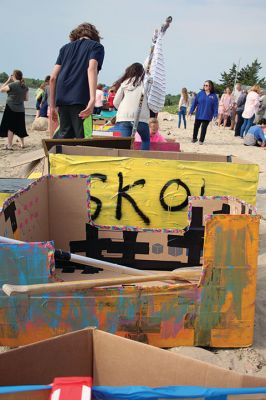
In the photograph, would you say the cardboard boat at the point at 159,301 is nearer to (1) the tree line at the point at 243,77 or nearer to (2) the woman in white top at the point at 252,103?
(2) the woman in white top at the point at 252,103

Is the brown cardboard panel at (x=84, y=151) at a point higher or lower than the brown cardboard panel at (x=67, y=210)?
higher

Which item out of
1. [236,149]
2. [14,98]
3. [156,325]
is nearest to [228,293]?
[156,325]

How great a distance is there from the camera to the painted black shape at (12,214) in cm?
274

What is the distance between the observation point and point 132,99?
555 cm

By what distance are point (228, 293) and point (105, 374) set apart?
3.96 feet

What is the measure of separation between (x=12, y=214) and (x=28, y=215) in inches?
10.4

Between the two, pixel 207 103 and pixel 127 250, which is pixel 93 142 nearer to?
pixel 127 250

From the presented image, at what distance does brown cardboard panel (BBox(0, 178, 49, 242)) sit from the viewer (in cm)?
279

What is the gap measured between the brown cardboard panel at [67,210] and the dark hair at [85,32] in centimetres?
185

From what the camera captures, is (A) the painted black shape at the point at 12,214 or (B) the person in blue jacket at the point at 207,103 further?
(B) the person in blue jacket at the point at 207,103

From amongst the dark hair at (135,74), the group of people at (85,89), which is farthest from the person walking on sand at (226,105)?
the dark hair at (135,74)

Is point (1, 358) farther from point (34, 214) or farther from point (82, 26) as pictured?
point (82, 26)

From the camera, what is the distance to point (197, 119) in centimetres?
1162

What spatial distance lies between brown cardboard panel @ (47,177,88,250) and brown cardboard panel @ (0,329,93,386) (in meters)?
2.05
